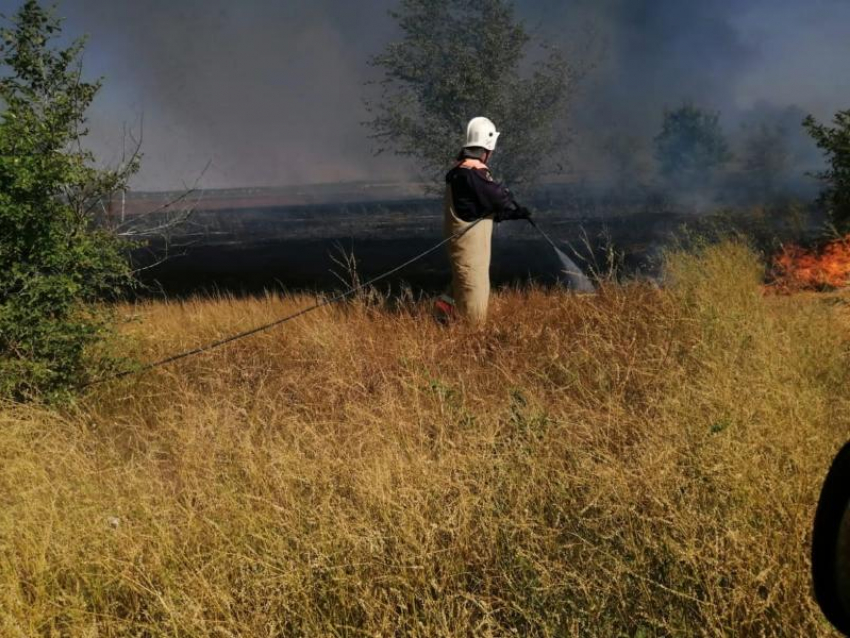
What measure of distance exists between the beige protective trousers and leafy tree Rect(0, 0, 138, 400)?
3345 mm

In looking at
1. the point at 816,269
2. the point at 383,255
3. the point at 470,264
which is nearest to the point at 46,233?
the point at 470,264

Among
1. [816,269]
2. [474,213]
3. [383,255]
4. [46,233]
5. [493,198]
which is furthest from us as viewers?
[383,255]

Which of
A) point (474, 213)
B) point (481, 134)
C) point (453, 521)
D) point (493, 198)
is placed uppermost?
point (481, 134)

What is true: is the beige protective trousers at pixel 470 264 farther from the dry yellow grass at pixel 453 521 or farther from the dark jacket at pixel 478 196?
the dry yellow grass at pixel 453 521

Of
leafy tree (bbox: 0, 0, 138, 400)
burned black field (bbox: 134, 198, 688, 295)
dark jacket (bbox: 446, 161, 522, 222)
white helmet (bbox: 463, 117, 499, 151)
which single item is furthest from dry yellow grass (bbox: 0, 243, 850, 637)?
burned black field (bbox: 134, 198, 688, 295)

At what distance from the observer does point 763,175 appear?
242 feet

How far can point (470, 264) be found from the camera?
778 centimetres

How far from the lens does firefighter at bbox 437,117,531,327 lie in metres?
7.57

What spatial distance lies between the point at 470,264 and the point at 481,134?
1392 millimetres

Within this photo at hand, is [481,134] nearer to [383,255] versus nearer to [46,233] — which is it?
[46,233]

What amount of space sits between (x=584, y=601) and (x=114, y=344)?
5748 mm

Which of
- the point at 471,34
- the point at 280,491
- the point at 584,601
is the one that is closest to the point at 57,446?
the point at 280,491

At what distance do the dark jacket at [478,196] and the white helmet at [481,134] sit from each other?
213 millimetres

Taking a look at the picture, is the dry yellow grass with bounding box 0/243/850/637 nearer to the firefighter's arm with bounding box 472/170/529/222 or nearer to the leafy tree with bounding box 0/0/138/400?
the leafy tree with bounding box 0/0/138/400
